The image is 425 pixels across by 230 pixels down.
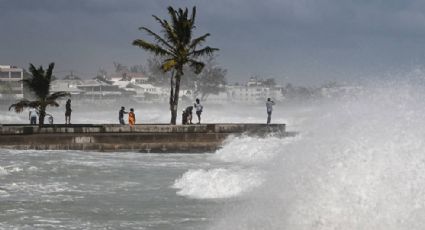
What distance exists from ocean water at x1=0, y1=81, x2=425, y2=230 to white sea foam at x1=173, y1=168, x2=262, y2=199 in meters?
0.02

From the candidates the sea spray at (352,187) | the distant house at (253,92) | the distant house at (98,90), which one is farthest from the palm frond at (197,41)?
the distant house at (253,92)

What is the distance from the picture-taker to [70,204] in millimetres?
10250

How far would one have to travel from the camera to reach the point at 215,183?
12141mm

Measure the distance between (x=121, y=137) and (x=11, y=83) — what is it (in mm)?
96851

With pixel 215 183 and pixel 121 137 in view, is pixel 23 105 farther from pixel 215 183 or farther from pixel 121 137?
pixel 215 183

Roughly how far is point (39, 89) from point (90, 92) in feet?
325

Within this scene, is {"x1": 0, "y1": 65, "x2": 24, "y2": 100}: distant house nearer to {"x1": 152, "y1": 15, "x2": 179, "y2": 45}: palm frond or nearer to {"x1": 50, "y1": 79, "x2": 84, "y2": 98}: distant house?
{"x1": 50, "y1": 79, "x2": 84, "y2": 98}: distant house

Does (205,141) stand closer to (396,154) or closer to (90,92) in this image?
(396,154)

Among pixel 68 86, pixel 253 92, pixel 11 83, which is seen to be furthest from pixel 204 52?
pixel 253 92

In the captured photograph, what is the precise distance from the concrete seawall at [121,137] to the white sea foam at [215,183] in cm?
801

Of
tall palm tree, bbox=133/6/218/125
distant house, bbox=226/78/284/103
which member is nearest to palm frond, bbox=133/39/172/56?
tall palm tree, bbox=133/6/218/125

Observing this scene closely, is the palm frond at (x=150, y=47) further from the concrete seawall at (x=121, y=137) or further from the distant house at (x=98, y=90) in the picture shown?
the distant house at (x=98, y=90)

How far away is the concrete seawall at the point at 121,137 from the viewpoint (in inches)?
800

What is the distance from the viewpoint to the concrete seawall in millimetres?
20328
